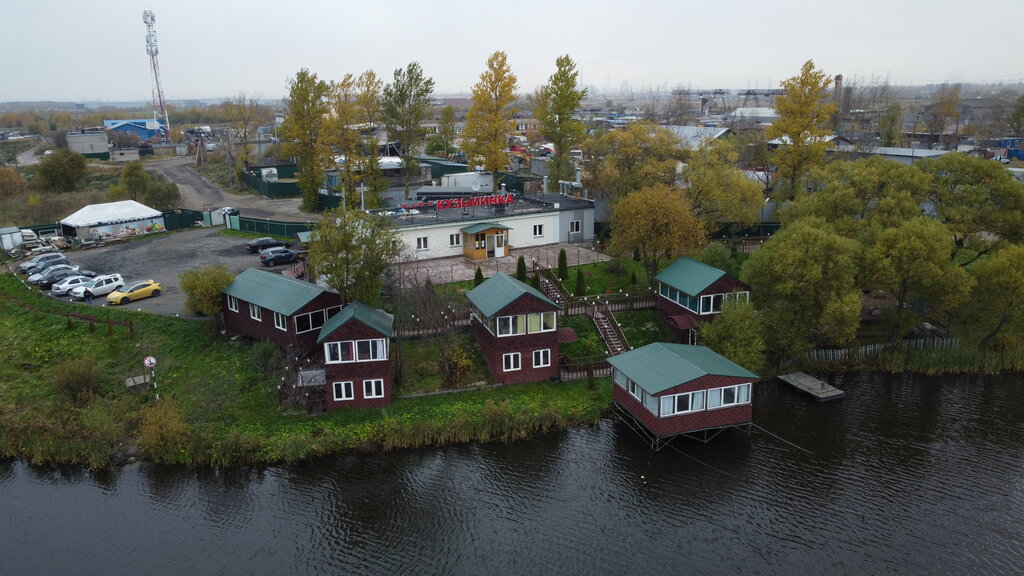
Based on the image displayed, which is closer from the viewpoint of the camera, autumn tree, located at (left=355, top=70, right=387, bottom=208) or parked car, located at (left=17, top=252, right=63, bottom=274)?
parked car, located at (left=17, top=252, right=63, bottom=274)

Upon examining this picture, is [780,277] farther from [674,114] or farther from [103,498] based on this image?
[674,114]

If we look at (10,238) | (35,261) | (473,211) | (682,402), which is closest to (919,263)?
(682,402)

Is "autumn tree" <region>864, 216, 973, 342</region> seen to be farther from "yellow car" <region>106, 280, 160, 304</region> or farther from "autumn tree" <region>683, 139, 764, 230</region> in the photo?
"yellow car" <region>106, 280, 160, 304</region>

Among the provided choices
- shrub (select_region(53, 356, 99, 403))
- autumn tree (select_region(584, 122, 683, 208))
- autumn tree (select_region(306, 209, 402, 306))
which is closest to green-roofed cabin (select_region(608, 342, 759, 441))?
autumn tree (select_region(306, 209, 402, 306))

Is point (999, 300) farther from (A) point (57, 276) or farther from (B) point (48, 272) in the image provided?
(B) point (48, 272)

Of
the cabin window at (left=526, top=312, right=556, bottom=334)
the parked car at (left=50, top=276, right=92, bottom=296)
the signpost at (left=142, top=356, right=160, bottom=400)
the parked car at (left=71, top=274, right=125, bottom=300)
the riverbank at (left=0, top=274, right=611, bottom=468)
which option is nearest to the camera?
the riverbank at (left=0, top=274, right=611, bottom=468)

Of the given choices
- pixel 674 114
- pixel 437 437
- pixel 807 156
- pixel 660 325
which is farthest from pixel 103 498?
pixel 674 114

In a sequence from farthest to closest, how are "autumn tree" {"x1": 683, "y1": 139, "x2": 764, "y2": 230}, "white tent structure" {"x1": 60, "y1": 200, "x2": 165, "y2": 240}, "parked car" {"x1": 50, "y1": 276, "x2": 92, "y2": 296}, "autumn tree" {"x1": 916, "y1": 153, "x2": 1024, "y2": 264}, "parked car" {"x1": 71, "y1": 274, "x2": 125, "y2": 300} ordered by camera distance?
"white tent structure" {"x1": 60, "y1": 200, "x2": 165, "y2": 240}, "autumn tree" {"x1": 683, "y1": 139, "x2": 764, "y2": 230}, "parked car" {"x1": 50, "y1": 276, "x2": 92, "y2": 296}, "parked car" {"x1": 71, "y1": 274, "x2": 125, "y2": 300}, "autumn tree" {"x1": 916, "y1": 153, "x2": 1024, "y2": 264}
